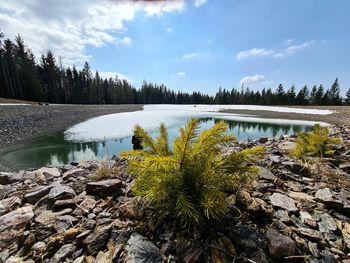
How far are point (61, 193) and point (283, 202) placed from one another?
2.22 meters

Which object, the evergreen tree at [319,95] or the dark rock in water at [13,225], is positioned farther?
the evergreen tree at [319,95]

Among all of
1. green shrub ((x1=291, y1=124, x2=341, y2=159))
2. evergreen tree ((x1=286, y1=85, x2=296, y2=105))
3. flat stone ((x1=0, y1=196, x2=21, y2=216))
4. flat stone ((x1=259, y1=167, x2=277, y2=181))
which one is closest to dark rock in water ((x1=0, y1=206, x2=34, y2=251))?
flat stone ((x1=0, y1=196, x2=21, y2=216))

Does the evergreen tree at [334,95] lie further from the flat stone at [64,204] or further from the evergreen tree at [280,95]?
the flat stone at [64,204]

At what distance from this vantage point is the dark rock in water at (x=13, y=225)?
5.25 ft

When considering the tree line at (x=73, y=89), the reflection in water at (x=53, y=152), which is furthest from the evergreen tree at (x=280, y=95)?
the reflection in water at (x=53, y=152)

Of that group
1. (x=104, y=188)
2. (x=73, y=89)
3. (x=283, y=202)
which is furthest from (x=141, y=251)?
(x=73, y=89)

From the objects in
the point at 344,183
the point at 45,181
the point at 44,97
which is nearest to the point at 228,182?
Answer: the point at 344,183

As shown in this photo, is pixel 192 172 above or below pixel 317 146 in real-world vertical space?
above

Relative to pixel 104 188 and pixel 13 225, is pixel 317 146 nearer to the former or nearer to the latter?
pixel 104 188

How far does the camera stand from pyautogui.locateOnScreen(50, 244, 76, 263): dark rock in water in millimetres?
1412

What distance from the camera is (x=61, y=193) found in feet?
7.16

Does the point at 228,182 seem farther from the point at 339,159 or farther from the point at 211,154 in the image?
the point at 339,159

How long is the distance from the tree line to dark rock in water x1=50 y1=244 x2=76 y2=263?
5078cm

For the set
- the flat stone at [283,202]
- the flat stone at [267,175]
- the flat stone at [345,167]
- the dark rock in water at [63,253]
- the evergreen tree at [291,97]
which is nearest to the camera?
the dark rock in water at [63,253]
